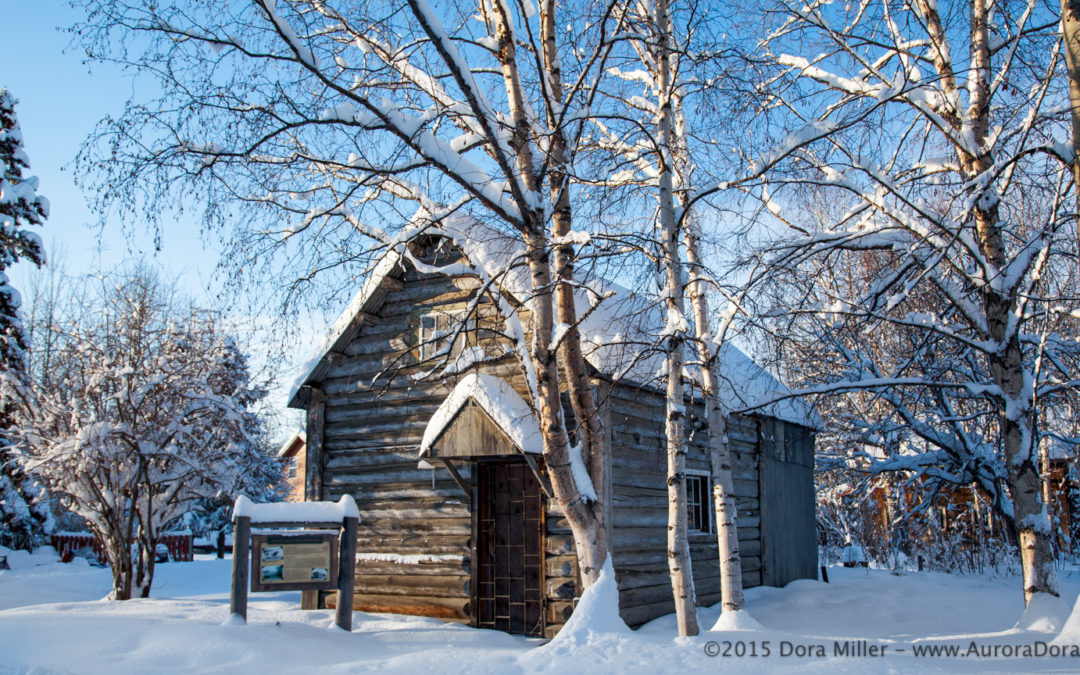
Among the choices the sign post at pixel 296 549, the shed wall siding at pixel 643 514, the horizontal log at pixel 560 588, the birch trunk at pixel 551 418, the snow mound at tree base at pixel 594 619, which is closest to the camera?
the snow mound at tree base at pixel 594 619

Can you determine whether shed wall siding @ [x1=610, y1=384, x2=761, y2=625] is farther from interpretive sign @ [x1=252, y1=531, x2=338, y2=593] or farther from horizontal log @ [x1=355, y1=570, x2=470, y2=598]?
interpretive sign @ [x1=252, y1=531, x2=338, y2=593]

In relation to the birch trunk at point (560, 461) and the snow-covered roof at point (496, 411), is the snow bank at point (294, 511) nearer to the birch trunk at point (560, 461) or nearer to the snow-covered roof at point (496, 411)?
the snow-covered roof at point (496, 411)

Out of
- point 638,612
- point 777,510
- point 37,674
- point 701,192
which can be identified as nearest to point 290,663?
point 37,674

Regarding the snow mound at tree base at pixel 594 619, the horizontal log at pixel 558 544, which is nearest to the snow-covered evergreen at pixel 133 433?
the horizontal log at pixel 558 544

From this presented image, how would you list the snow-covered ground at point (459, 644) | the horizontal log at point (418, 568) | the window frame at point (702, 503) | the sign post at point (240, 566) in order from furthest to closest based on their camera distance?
the window frame at point (702, 503), the horizontal log at point (418, 568), the sign post at point (240, 566), the snow-covered ground at point (459, 644)

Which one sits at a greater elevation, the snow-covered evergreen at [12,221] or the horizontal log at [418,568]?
the snow-covered evergreen at [12,221]

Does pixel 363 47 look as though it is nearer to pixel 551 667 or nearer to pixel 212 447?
pixel 551 667

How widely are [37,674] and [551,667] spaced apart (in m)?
4.41

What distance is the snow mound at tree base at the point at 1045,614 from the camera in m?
7.61

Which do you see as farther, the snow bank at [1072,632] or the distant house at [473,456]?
the distant house at [473,456]

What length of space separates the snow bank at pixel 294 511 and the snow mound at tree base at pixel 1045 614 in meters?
7.17

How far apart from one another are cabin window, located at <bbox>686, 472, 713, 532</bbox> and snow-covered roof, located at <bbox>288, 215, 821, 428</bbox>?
1.51 metres

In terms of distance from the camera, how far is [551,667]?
239 inches

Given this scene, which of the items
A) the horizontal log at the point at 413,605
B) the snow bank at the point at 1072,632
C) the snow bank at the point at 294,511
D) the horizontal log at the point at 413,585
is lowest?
the horizontal log at the point at 413,605
